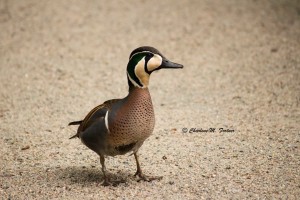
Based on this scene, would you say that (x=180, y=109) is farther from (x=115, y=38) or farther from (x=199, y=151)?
(x=115, y=38)

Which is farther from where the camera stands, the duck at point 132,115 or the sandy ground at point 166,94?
the sandy ground at point 166,94

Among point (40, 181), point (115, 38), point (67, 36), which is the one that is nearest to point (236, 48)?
point (115, 38)

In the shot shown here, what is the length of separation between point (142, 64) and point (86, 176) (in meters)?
1.42

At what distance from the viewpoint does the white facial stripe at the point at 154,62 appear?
4.39 m

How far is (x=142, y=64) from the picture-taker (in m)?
4.39

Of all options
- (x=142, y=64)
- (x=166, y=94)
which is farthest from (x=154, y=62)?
(x=166, y=94)

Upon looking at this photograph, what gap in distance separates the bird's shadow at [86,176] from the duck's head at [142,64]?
1.05 meters

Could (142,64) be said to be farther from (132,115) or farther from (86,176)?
(86,176)

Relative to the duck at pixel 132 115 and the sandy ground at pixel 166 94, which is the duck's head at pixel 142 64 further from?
the sandy ground at pixel 166 94

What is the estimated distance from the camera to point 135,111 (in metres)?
4.38

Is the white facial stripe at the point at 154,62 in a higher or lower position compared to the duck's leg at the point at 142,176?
higher

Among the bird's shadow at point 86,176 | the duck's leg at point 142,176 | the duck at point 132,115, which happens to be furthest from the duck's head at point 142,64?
the bird's shadow at point 86,176

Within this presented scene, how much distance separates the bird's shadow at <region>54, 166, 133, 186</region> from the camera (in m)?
4.80

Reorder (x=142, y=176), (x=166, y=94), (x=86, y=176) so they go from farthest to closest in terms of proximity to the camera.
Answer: (x=166, y=94) → (x=86, y=176) → (x=142, y=176)
